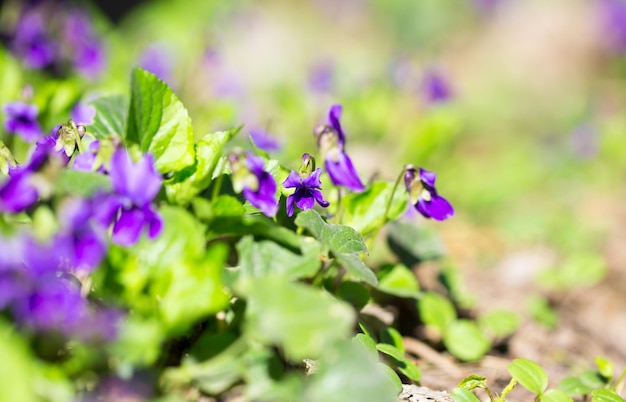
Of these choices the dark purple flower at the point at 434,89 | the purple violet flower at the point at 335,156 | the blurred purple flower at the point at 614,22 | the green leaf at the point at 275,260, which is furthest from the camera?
the blurred purple flower at the point at 614,22

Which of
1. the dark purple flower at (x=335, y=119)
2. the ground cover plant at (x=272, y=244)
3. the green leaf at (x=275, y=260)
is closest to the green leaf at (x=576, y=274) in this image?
the ground cover plant at (x=272, y=244)

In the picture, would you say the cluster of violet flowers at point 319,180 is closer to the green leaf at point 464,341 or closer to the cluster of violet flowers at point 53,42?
the green leaf at point 464,341

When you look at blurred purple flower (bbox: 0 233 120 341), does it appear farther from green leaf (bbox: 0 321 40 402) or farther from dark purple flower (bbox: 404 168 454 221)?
dark purple flower (bbox: 404 168 454 221)

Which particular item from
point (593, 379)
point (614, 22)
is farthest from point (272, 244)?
point (614, 22)

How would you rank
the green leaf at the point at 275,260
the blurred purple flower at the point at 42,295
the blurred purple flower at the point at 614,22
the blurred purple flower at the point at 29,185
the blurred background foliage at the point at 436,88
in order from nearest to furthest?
the blurred purple flower at the point at 42,295 → the blurred purple flower at the point at 29,185 → the green leaf at the point at 275,260 → the blurred background foliage at the point at 436,88 → the blurred purple flower at the point at 614,22

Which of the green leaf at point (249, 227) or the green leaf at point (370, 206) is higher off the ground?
the green leaf at point (370, 206)
